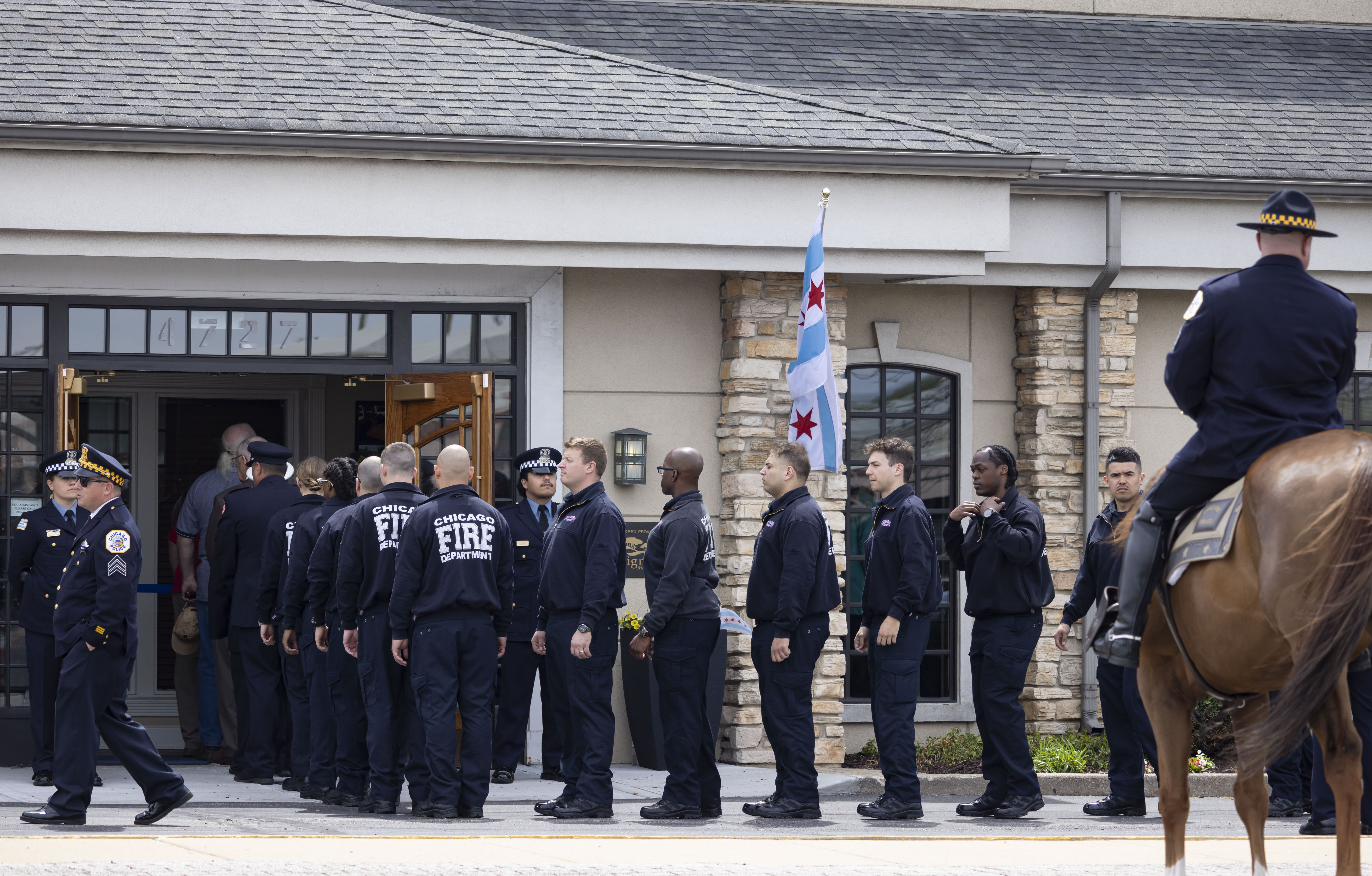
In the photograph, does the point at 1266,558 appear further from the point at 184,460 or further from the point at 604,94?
the point at 184,460

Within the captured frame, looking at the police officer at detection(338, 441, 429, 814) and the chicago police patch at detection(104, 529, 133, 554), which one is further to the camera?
the police officer at detection(338, 441, 429, 814)

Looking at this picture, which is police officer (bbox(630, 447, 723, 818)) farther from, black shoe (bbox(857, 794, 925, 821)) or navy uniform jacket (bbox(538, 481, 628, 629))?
black shoe (bbox(857, 794, 925, 821))

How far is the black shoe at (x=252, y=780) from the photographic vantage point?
1088 cm

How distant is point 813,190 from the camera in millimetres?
11586

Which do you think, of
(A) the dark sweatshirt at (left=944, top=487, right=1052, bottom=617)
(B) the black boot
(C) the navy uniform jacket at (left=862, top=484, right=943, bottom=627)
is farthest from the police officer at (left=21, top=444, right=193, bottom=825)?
(B) the black boot

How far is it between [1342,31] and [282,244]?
35.9 ft

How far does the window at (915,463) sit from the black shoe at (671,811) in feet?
12.2

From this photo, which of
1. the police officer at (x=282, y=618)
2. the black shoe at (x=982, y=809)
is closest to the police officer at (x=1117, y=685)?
the black shoe at (x=982, y=809)

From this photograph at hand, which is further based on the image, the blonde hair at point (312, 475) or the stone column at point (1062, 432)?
the stone column at point (1062, 432)

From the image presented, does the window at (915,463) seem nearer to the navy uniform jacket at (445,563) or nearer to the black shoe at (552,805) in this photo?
the black shoe at (552,805)

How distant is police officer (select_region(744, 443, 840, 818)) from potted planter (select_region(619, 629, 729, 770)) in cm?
182

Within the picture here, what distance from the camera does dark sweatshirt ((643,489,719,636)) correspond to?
9094 millimetres

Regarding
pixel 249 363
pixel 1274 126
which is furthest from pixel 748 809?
pixel 1274 126

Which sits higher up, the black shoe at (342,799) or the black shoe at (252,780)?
the black shoe at (342,799)
